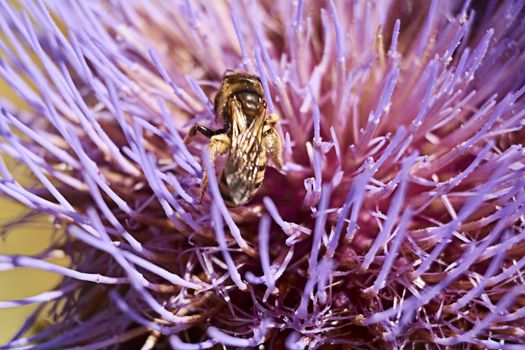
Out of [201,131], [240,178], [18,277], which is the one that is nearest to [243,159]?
[240,178]

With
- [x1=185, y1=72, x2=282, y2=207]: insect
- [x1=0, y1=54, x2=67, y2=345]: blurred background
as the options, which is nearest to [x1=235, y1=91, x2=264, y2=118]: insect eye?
[x1=185, y1=72, x2=282, y2=207]: insect

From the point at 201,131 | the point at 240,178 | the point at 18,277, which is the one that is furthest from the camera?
the point at 18,277

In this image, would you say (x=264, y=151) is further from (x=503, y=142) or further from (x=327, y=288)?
(x=503, y=142)

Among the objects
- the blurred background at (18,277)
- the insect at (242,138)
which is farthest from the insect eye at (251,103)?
the blurred background at (18,277)

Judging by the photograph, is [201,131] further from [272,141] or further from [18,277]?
Result: [18,277]

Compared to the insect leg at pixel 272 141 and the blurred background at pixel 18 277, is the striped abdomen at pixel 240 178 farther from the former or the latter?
the blurred background at pixel 18 277
